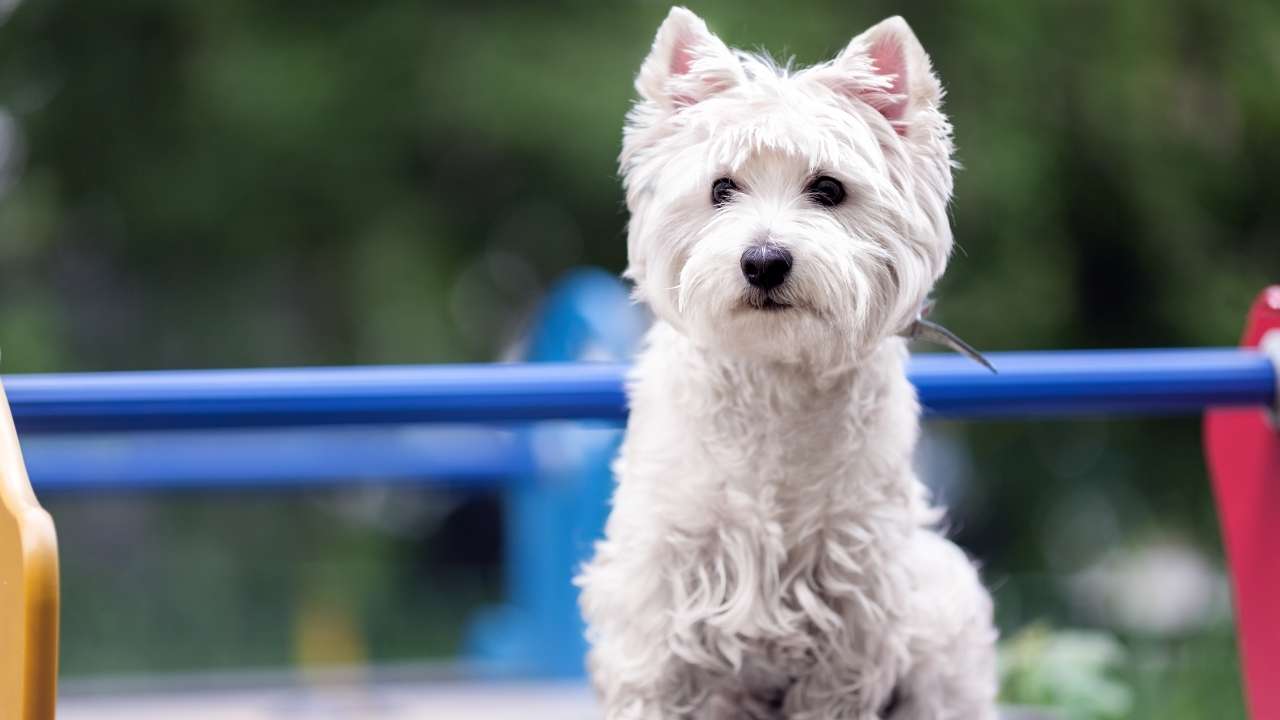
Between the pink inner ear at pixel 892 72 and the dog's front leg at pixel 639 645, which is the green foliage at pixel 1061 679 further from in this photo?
the pink inner ear at pixel 892 72

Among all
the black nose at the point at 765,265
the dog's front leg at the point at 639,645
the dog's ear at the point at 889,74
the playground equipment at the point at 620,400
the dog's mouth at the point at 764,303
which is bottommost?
the dog's front leg at the point at 639,645

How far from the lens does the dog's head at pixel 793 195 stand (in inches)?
86.1

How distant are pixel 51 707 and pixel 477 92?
28.0 feet

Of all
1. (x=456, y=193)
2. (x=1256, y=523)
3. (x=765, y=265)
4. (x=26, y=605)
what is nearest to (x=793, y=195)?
(x=765, y=265)

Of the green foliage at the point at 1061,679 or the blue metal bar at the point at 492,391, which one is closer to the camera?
the blue metal bar at the point at 492,391

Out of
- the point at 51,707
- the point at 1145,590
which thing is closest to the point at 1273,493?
the point at 51,707

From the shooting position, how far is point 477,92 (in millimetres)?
10211

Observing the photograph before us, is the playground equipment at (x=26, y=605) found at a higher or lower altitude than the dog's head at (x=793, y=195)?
lower

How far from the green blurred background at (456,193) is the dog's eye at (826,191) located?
7.55 m

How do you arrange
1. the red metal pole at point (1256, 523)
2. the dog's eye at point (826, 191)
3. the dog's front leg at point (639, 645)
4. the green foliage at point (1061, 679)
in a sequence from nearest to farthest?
the dog's eye at point (826, 191)
the dog's front leg at point (639, 645)
the red metal pole at point (1256, 523)
the green foliage at point (1061, 679)

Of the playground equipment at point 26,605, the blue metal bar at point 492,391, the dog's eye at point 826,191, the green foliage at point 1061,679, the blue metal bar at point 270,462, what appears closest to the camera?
the playground equipment at point 26,605

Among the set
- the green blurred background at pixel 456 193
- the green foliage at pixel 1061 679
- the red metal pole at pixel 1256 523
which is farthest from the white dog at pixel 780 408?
the green blurred background at pixel 456 193

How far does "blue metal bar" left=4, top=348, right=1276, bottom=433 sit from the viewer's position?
2.91 meters

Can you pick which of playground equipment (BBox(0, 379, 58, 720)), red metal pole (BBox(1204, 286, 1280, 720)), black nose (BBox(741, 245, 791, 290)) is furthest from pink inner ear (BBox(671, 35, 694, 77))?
red metal pole (BBox(1204, 286, 1280, 720))
